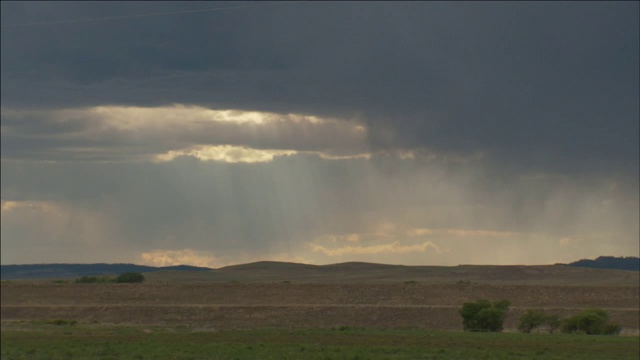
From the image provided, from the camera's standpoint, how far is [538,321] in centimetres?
6253

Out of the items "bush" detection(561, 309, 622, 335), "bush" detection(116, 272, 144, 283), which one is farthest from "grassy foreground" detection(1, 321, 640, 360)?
"bush" detection(116, 272, 144, 283)

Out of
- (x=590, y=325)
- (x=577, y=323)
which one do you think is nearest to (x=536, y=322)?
(x=577, y=323)

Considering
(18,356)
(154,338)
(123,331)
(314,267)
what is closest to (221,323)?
(123,331)

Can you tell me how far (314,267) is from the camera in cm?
17238

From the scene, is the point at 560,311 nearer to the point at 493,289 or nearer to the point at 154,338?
the point at 493,289

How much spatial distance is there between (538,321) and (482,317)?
3799 millimetres

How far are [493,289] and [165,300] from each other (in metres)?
32.0

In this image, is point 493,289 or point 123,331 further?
point 493,289

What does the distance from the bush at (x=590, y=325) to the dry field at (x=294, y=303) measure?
4.69 metres

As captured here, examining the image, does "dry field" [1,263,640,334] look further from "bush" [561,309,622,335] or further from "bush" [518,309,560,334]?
"bush" [518,309,560,334]

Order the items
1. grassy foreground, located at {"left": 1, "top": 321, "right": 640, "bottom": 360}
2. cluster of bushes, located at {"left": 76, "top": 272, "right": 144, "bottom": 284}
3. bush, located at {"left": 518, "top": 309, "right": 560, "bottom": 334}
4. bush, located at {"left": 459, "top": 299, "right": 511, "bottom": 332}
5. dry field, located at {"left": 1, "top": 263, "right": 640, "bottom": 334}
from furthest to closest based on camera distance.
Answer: cluster of bushes, located at {"left": 76, "top": 272, "right": 144, "bottom": 284} < dry field, located at {"left": 1, "top": 263, "right": 640, "bottom": 334} < bush, located at {"left": 459, "top": 299, "right": 511, "bottom": 332} < bush, located at {"left": 518, "top": 309, "right": 560, "bottom": 334} < grassy foreground, located at {"left": 1, "top": 321, "right": 640, "bottom": 360}

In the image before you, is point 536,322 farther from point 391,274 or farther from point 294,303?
point 391,274

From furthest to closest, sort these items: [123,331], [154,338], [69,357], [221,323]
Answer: [221,323] < [123,331] < [154,338] < [69,357]

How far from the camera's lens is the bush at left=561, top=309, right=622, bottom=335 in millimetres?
60531
